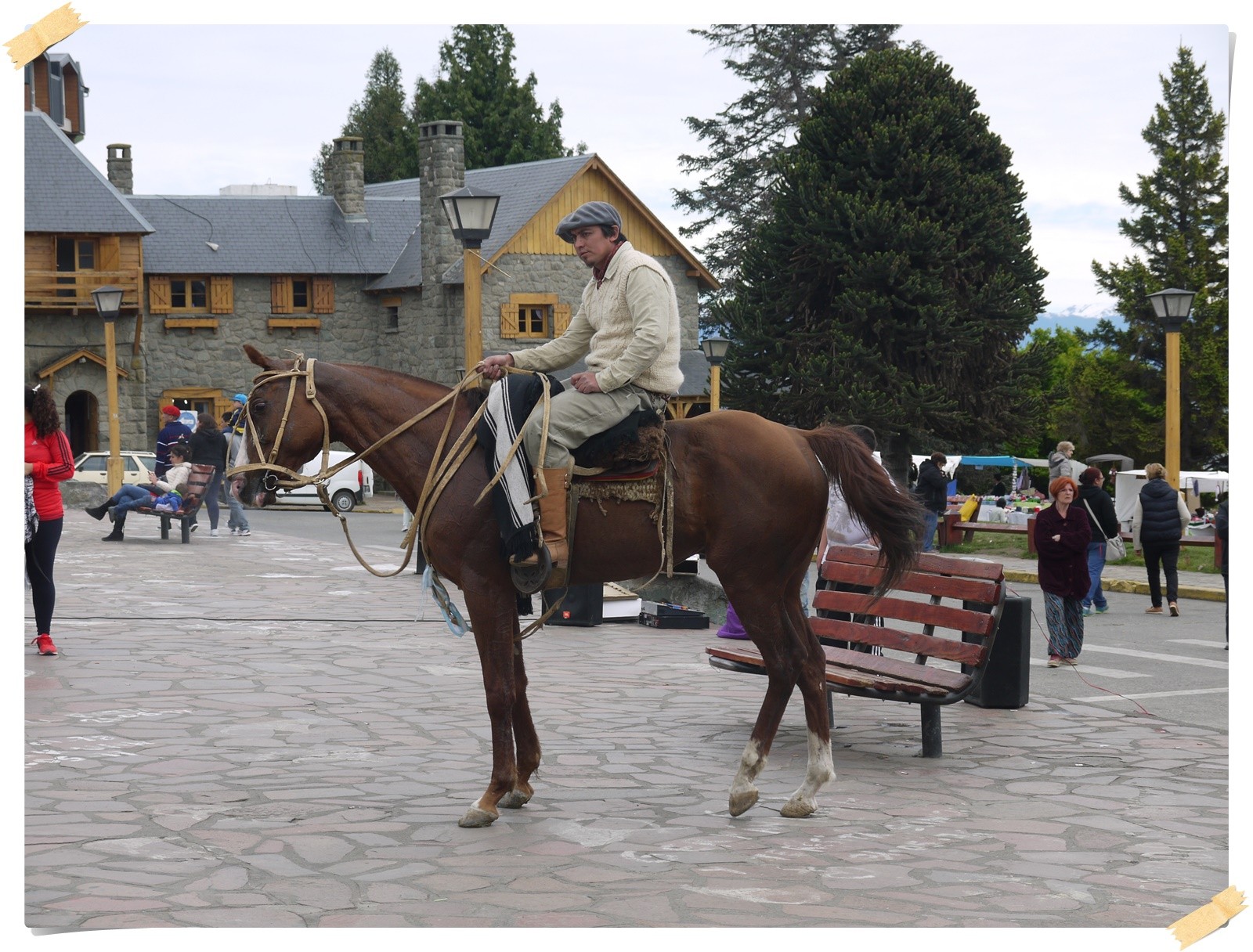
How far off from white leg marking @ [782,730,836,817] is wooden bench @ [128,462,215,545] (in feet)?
57.0

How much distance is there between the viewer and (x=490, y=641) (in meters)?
6.51

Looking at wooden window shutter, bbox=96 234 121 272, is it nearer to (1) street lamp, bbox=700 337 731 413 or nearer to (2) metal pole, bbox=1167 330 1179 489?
(1) street lamp, bbox=700 337 731 413

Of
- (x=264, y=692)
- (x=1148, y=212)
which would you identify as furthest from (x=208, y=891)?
(x=1148, y=212)

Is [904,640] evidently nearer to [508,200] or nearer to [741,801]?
[741,801]

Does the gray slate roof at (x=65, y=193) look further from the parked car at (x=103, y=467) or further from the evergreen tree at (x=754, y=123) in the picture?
the evergreen tree at (x=754, y=123)

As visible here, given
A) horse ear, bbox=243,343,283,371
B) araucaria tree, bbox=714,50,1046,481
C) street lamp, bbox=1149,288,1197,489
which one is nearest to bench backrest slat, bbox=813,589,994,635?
horse ear, bbox=243,343,283,371

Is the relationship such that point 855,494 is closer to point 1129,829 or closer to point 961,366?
point 1129,829

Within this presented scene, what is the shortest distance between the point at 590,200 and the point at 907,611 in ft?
120

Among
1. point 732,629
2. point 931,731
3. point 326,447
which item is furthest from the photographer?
point 732,629

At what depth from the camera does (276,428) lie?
21.5 feet

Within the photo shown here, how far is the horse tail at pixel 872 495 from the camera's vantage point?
23.0ft

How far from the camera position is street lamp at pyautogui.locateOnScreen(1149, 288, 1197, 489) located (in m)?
20.2

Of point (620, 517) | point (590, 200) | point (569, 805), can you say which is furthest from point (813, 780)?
point (590, 200)

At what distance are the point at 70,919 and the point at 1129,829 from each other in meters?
4.40
